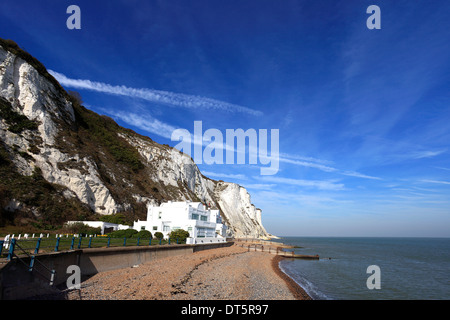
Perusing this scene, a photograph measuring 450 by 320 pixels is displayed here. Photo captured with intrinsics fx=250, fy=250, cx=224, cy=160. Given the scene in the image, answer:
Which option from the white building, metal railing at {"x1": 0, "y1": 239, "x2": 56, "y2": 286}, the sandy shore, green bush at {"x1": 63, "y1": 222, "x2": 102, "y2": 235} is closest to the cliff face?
green bush at {"x1": 63, "y1": 222, "x2": 102, "y2": 235}

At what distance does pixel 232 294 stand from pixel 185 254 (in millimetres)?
16189

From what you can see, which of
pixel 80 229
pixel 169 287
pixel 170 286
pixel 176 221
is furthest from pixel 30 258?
pixel 176 221

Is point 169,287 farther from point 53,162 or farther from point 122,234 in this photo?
point 53,162

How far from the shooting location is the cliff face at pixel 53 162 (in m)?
33.2

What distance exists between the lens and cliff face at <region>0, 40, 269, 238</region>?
33.2 meters

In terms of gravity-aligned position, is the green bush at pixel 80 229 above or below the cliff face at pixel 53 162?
below

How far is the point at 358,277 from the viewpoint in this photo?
94.3 ft

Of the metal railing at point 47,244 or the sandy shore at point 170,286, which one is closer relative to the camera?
the metal railing at point 47,244

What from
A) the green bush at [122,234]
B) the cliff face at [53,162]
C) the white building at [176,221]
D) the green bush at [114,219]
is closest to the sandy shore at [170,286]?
the green bush at [122,234]

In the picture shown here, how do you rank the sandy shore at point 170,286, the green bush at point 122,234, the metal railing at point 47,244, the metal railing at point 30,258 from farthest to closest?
the green bush at point 122,234 < the sandy shore at point 170,286 < the metal railing at point 47,244 < the metal railing at point 30,258

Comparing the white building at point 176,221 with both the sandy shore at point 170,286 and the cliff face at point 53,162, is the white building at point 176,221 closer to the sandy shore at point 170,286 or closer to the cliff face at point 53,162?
the cliff face at point 53,162

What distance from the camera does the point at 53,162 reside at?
40312mm
